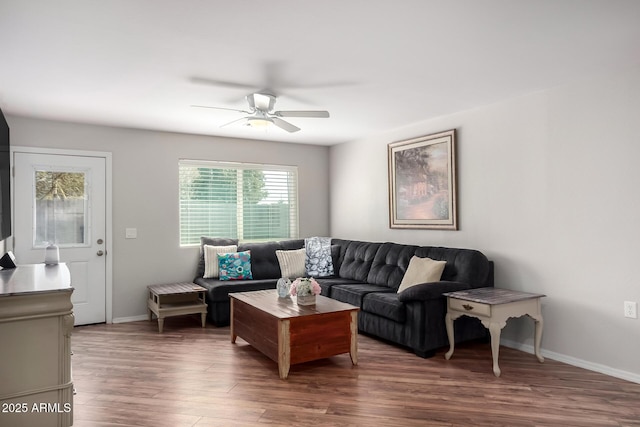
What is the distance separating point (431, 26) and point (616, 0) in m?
0.93

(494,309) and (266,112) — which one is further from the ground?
(266,112)

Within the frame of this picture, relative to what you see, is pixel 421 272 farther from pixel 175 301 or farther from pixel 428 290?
pixel 175 301

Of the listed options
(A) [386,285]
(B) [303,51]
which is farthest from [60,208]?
(A) [386,285]

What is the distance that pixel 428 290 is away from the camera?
3.74 meters

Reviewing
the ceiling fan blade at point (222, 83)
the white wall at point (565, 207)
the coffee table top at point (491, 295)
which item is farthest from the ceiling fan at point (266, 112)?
the coffee table top at point (491, 295)

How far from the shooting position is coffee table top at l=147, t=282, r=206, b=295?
15.8 feet

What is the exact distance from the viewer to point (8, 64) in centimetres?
308

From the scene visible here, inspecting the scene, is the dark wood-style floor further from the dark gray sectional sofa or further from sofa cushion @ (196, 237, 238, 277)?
sofa cushion @ (196, 237, 238, 277)

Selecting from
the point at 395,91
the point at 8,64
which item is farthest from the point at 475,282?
the point at 8,64

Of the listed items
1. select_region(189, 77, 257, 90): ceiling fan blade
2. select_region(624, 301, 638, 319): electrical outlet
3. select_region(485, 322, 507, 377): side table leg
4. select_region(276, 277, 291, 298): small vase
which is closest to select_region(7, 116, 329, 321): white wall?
select_region(276, 277, 291, 298): small vase

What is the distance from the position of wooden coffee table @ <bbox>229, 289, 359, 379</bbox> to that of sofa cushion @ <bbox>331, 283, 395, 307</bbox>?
2.12ft

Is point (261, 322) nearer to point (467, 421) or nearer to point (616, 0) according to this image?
point (467, 421)

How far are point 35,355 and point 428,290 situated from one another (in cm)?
284

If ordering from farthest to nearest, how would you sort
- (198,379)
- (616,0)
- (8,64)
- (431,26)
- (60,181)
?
(60,181), (198,379), (8,64), (431,26), (616,0)
